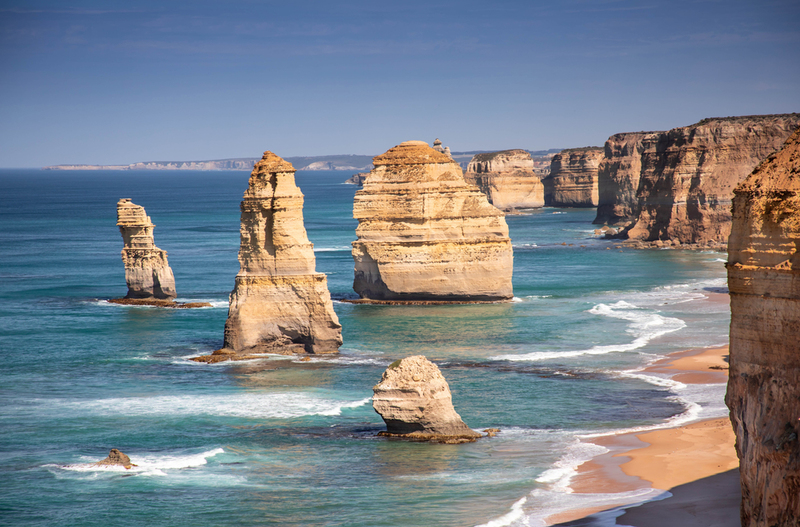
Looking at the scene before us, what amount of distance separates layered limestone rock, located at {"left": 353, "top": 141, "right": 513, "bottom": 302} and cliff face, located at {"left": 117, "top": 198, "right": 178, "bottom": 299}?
1130 centimetres

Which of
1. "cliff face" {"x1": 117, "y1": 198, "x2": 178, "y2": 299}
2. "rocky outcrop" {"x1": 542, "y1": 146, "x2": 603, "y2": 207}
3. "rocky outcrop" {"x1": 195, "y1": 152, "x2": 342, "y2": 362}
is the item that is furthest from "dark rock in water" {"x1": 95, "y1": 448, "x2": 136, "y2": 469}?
"rocky outcrop" {"x1": 542, "y1": 146, "x2": 603, "y2": 207}

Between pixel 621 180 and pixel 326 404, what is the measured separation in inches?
3738

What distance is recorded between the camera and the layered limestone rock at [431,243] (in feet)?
165

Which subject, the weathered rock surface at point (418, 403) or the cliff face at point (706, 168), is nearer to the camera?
the weathered rock surface at point (418, 403)

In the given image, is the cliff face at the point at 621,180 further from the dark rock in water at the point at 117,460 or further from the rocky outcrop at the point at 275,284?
the dark rock in water at the point at 117,460

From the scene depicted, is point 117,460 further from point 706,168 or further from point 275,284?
point 706,168

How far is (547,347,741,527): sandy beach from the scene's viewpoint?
59.4 feet

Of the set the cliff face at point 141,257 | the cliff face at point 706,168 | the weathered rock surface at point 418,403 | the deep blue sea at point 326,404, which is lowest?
the deep blue sea at point 326,404

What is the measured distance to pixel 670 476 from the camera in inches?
827

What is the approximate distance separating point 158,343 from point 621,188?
87.5 m

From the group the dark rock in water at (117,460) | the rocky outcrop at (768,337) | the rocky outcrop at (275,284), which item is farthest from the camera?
the rocky outcrop at (275,284)

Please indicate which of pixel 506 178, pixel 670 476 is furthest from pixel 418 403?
pixel 506 178

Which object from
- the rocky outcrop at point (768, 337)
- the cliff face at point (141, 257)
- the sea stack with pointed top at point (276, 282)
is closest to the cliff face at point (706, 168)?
the cliff face at point (141, 257)

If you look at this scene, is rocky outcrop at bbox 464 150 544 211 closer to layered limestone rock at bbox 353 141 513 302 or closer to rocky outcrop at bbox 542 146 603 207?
rocky outcrop at bbox 542 146 603 207
